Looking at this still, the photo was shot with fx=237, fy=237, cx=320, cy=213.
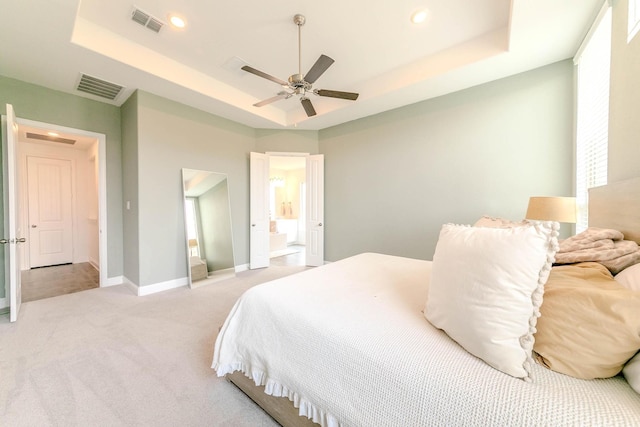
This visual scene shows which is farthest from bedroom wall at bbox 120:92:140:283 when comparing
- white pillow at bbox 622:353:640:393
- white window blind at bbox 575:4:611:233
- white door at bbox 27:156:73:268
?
white window blind at bbox 575:4:611:233

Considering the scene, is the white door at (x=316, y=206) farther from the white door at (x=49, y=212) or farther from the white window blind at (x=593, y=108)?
the white door at (x=49, y=212)

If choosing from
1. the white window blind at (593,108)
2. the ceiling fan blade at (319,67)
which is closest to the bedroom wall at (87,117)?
the ceiling fan blade at (319,67)

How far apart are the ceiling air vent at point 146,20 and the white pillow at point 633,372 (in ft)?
12.4

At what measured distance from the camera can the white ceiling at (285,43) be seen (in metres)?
2.11

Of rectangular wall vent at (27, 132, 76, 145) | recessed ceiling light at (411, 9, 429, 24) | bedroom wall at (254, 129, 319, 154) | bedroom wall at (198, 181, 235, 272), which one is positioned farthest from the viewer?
bedroom wall at (254, 129, 319, 154)

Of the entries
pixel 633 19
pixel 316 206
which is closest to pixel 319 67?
pixel 633 19

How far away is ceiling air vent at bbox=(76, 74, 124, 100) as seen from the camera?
287 cm

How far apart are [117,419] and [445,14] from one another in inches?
157

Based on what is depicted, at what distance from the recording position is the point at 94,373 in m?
1.70

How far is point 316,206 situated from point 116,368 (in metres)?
3.57

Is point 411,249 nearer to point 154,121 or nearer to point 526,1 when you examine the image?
point 526,1

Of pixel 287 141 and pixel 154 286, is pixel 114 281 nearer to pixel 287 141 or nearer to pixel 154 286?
pixel 154 286

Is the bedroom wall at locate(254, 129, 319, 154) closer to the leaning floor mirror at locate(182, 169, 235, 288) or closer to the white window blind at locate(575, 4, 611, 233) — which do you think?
the leaning floor mirror at locate(182, 169, 235, 288)

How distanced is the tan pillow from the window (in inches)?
64.6
